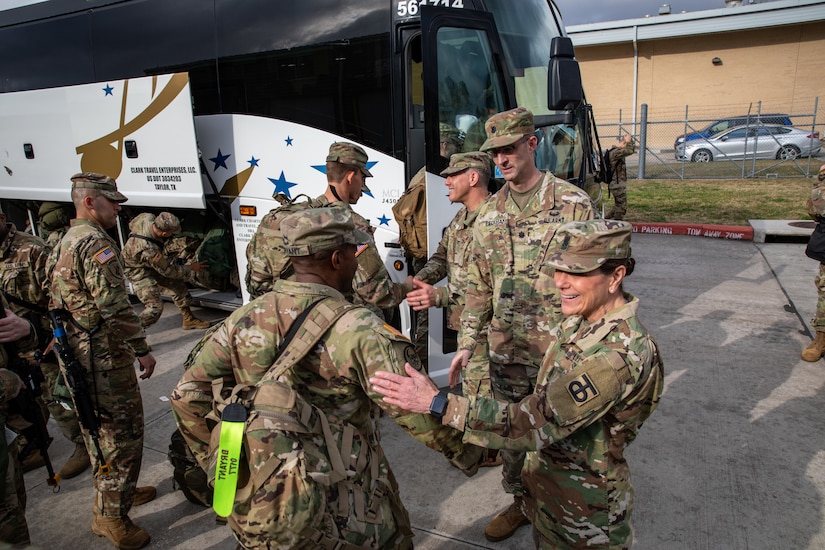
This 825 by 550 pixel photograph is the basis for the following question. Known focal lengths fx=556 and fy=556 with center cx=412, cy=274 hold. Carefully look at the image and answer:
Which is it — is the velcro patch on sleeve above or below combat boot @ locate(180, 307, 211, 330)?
above

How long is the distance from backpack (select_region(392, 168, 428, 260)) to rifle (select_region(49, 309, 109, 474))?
2399 millimetres

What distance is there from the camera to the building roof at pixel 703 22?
2281 cm

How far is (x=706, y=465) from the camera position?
3.67 meters

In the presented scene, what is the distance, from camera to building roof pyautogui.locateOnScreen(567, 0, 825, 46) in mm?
22812

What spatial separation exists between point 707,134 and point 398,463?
815 inches

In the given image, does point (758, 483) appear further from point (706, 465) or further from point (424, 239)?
point (424, 239)

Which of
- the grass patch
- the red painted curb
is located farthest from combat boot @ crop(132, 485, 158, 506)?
the grass patch

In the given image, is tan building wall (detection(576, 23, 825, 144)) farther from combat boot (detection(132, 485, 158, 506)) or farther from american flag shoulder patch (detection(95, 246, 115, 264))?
combat boot (detection(132, 485, 158, 506))

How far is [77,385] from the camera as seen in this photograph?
3.07 metres

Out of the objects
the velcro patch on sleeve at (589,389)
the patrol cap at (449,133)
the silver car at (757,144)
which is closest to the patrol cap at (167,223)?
the patrol cap at (449,133)

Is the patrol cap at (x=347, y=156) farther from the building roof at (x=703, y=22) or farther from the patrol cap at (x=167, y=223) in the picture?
the building roof at (x=703, y=22)

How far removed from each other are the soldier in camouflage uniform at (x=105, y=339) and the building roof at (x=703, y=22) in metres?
25.3

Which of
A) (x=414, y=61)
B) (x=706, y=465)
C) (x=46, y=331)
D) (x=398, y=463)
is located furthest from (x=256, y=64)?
(x=706, y=465)

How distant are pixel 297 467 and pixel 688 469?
3076 mm
